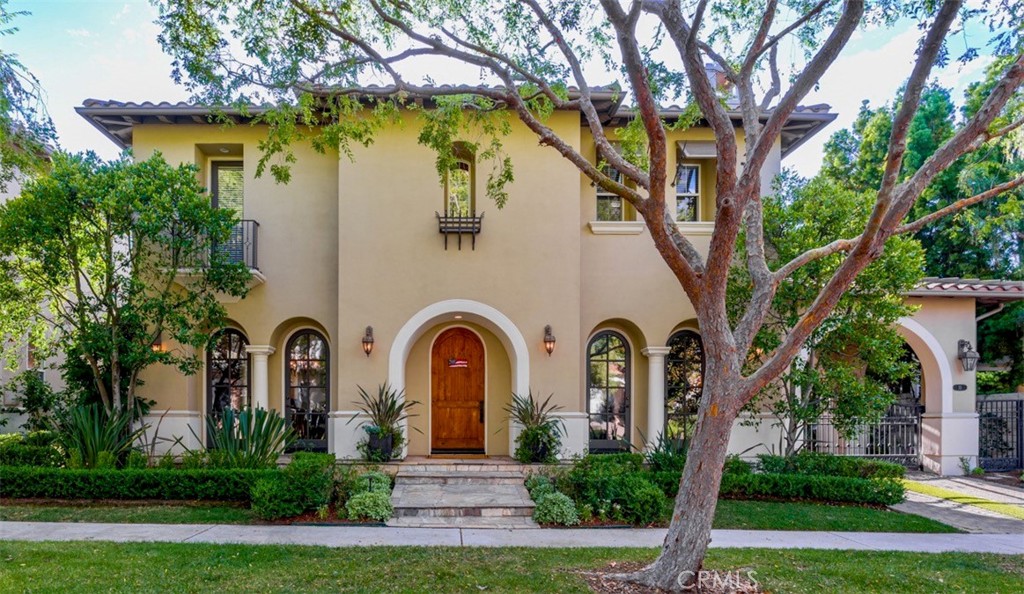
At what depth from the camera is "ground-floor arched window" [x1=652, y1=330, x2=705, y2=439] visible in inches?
458

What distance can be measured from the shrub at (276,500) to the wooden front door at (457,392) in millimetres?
3780

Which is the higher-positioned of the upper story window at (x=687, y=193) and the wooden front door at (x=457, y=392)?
the upper story window at (x=687, y=193)

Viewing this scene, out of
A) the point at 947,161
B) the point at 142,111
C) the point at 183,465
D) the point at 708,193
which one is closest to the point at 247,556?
the point at 183,465

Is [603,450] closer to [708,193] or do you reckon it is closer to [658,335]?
[658,335]

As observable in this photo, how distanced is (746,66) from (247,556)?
731 cm

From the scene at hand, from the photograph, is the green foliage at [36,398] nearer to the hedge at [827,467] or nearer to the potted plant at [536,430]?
the potted plant at [536,430]

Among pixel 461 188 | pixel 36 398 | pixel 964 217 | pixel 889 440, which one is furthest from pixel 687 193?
pixel 36 398

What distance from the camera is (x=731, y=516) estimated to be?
322 inches

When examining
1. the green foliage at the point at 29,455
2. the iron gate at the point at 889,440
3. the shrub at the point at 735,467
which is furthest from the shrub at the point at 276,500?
the iron gate at the point at 889,440

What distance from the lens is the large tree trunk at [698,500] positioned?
5129 mm

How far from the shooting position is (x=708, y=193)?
461 inches

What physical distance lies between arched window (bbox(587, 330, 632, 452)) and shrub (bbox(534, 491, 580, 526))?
3.77 metres

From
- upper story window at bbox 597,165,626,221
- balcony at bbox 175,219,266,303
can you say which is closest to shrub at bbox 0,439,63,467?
balcony at bbox 175,219,266,303

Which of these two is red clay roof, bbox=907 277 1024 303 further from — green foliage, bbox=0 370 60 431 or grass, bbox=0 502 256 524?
green foliage, bbox=0 370 60 431
